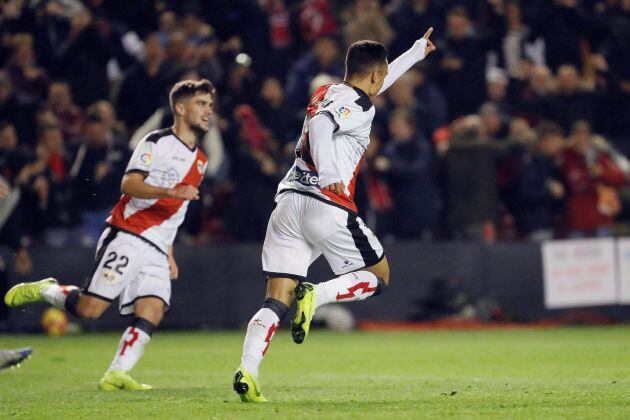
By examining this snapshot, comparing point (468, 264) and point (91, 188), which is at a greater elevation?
point (91, 188)

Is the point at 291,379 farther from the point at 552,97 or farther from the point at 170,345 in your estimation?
the point at 552,97

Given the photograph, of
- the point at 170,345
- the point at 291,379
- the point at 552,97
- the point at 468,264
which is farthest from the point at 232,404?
the point at 552,97

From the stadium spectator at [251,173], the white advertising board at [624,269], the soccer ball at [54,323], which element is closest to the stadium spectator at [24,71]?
the stadium spectator at [251,173]

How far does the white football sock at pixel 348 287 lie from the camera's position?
25.5ft

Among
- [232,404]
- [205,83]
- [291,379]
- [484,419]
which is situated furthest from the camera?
[291,379]

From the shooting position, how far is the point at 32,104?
Answer: 52.2ft

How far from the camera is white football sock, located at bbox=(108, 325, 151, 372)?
9.10m

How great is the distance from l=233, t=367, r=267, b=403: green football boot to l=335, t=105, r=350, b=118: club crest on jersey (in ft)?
5.73

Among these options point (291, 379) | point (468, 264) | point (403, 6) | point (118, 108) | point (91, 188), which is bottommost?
point (291, 379)

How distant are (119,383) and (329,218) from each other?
7.66ft

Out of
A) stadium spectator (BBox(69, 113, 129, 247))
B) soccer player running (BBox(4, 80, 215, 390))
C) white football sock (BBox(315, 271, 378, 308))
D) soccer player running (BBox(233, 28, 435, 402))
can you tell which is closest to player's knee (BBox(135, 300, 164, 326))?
soccer player running (BBox(4, 80, 215, 390))

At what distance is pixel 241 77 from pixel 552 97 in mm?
4419

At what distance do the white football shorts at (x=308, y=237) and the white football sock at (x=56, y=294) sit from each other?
7.17 feet

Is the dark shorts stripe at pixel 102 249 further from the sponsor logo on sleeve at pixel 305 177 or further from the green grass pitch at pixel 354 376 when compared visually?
the sponsor logo on sleeve at pixel 305 177
